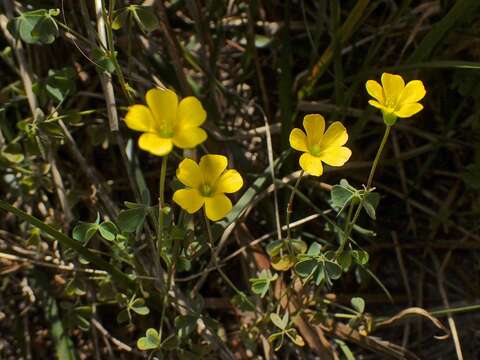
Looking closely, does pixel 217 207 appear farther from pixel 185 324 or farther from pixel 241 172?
pixel 241 172

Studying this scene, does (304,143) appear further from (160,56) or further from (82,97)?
(82,97)

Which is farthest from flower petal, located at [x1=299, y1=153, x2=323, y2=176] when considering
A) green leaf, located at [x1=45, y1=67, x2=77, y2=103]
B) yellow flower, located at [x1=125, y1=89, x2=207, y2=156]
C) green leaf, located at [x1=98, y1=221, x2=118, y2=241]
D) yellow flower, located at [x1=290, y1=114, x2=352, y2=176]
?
green leaf, located at [x1=45, y1=67, x2=77, y2=103]

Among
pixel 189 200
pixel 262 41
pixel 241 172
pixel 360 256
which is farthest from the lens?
pixel 262 41

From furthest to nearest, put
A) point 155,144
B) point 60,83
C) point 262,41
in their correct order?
point 262,41 → point 60,83 → point 155,144

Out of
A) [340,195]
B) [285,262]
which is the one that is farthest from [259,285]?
[340,195]

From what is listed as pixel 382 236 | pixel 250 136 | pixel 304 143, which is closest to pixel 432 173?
pixel 382 236

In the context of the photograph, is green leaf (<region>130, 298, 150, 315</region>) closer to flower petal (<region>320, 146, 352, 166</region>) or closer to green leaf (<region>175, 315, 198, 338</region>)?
green leaf (<region>175, 315, 198, 338</region>)
